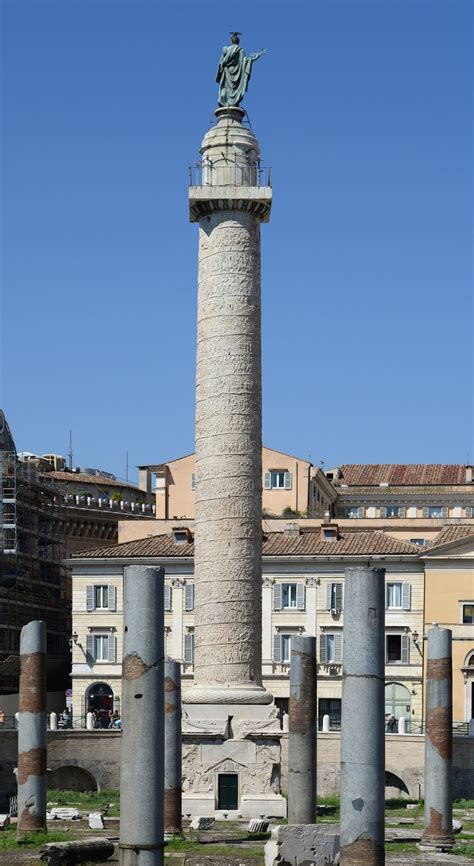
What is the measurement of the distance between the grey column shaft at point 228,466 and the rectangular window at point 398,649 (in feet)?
53.8

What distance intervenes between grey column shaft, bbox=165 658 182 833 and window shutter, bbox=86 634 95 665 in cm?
2332

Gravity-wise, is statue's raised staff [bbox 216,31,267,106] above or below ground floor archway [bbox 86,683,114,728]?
above

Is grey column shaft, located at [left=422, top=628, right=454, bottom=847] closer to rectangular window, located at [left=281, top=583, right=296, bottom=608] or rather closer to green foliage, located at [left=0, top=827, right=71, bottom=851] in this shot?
green foliage, located at [left=0, top=827, right=71, bottom=851]

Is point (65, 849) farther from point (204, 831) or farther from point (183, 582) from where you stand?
point (183, 582)

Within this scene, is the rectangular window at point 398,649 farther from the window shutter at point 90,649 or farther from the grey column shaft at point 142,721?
the grey column shaft at point 142,721

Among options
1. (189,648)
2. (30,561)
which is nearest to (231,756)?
(189,648)

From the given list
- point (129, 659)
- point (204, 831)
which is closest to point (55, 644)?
point (204, 831)

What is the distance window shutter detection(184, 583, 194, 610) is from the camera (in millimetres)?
56781

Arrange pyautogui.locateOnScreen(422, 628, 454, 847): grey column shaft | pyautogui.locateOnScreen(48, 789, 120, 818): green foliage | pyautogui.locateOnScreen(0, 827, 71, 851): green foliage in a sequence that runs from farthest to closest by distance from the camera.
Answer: pyautogui.locateOnScreen(48, 789, 120, 818): green foliage → pyautogui.locateOnScreen(422, 628, 454, 847): grey column shaft → pyautogui.locateOnScreen(0, 827, 71, 851): green foliage

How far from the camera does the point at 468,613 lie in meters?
54.9

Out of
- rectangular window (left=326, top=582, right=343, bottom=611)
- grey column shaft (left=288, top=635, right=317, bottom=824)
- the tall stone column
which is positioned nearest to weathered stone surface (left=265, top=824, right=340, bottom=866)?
grey column shaft (left=288, top=635, right=317, bottom=824)

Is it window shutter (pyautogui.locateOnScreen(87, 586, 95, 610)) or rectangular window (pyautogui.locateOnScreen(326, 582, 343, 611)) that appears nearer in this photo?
rectangular window (pyautogui.locateOnScreen(326, 582, 343, 611))

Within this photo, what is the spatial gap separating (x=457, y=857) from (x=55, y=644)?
38047 mm

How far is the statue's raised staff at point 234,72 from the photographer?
41594mm
